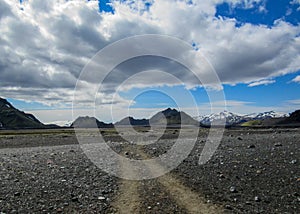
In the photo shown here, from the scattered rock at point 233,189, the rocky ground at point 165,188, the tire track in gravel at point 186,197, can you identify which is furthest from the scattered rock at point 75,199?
the scattered rock at point 233,189

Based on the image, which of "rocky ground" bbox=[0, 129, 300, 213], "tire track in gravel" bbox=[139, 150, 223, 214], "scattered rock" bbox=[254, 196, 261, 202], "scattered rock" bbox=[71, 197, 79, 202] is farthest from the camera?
"scattered rock" bbox=[71, 197, 79, 202]

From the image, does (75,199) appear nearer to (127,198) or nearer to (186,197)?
(127,198)

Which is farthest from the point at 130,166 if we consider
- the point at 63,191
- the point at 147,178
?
the point at 63,191

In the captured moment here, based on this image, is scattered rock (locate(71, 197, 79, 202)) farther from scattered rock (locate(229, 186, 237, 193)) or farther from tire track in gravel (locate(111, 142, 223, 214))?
scattered rock (locate(229, 186, 237, 193))

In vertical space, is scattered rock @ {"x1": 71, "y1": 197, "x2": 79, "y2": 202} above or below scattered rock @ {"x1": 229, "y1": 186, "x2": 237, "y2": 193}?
below

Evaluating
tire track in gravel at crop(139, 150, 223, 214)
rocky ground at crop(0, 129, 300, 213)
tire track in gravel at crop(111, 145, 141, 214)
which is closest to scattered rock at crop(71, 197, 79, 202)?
rocky ground at crop(0, 129, 300, 213)

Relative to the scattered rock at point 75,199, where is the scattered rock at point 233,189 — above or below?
above

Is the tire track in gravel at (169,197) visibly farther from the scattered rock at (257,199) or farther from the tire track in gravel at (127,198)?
the scattered rock at (257,199)

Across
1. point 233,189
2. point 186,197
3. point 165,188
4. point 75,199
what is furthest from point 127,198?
point 233,189

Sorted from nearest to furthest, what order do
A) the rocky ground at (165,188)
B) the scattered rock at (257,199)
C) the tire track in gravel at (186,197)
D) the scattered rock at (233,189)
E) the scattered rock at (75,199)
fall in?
the tire track in gravel at (186,197)
the rocky ground at (165,188)
the scattered rock at (257,199)
the scattered rock at (75,199)
the scattered rock at (233,189)

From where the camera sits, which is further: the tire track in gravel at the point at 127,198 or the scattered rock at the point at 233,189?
the scattered rock at the point at 233,189

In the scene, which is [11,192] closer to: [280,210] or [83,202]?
[83,202]

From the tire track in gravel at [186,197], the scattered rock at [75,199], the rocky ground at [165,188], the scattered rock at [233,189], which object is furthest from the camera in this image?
the scattered rock at [233,189]

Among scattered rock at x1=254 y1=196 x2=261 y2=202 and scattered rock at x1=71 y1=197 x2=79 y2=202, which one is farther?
scattered rock at x1=71 y1=197 x2=79 y2=202
